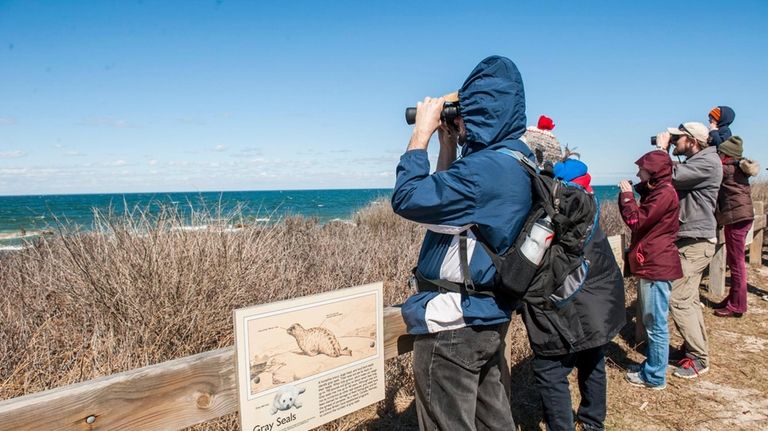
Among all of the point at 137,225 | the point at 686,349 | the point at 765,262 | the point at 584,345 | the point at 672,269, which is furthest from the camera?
the point at 765,262

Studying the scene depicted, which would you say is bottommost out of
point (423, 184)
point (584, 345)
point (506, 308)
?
point (584, 345)

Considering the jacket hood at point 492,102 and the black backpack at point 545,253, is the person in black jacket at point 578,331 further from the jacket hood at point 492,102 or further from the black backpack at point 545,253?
the jacket hood at point 492,102

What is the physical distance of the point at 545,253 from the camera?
6.60ft

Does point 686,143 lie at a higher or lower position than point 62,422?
higher

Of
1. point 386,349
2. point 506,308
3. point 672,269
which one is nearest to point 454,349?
point 506,308

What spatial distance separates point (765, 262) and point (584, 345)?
781 centimetres

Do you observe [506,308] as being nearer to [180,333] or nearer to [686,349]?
[180,333]

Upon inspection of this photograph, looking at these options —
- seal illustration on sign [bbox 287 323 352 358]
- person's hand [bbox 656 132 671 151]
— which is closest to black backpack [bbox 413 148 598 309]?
seal illustration on sign [bbox 287 323 352 358]

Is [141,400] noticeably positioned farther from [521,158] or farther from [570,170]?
[570,170]

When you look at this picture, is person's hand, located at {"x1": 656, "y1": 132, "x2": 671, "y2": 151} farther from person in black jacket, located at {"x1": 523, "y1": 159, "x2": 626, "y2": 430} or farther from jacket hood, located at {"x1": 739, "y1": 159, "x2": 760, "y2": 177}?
person in black jacket, located at {"x1": 523, "y1": 159, "x2": 626, "y2": 430}

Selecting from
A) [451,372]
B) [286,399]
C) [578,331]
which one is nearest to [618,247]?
[578,331]

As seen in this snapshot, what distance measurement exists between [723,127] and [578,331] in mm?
3748

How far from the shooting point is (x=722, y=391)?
377 cm

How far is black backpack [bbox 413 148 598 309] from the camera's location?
1856 millimetres
